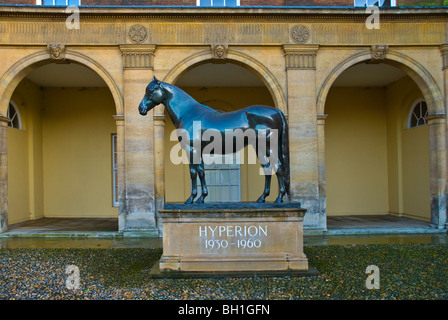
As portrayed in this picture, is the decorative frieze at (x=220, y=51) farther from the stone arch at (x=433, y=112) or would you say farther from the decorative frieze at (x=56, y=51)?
the decorative frieze at (x=56, y=51)

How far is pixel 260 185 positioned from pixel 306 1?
6.20m

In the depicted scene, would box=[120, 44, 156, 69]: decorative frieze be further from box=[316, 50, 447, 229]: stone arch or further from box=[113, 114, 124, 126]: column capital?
box=[316, 50, 447, 229]: stone arch

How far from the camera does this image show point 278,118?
5.78 meters

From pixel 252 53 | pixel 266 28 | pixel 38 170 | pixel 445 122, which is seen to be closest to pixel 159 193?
pixel 252 53

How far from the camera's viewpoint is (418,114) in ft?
39.1

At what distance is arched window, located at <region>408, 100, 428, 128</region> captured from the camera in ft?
38.0

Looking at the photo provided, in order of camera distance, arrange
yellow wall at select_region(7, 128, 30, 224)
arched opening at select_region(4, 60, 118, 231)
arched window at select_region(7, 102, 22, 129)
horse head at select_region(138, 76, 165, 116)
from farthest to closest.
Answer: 1. arched opening at select_region(4, 60, 118, 231)
2. arched window at select_region(7, 102, 22, 129)
3. yellow wall at select_region(7, 128, 30, 224)
4. horse head at select_region(138, 76, 165, 116)

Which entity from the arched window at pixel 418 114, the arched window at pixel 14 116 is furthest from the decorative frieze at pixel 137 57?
the arched window at pixel 418 114

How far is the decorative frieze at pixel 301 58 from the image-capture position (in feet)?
31.2

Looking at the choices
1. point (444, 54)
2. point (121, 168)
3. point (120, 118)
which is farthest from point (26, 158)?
point (444, 54)

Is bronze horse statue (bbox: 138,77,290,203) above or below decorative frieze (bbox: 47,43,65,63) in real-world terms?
below

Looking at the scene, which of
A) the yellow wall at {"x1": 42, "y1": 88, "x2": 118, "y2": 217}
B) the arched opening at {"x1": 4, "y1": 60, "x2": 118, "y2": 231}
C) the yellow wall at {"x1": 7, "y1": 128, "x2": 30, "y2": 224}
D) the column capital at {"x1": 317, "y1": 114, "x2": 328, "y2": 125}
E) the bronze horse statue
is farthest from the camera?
the yellow wall at {"x1": 42, "y1": 88, "x2": 118, "y2": 217}

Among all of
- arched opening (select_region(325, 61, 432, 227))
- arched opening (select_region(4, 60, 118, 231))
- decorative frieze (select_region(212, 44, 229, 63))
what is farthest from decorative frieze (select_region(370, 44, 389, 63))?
arched opening (select_region(4, 60, 118, 231))

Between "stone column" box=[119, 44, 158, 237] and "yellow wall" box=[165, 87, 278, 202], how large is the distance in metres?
3.47
